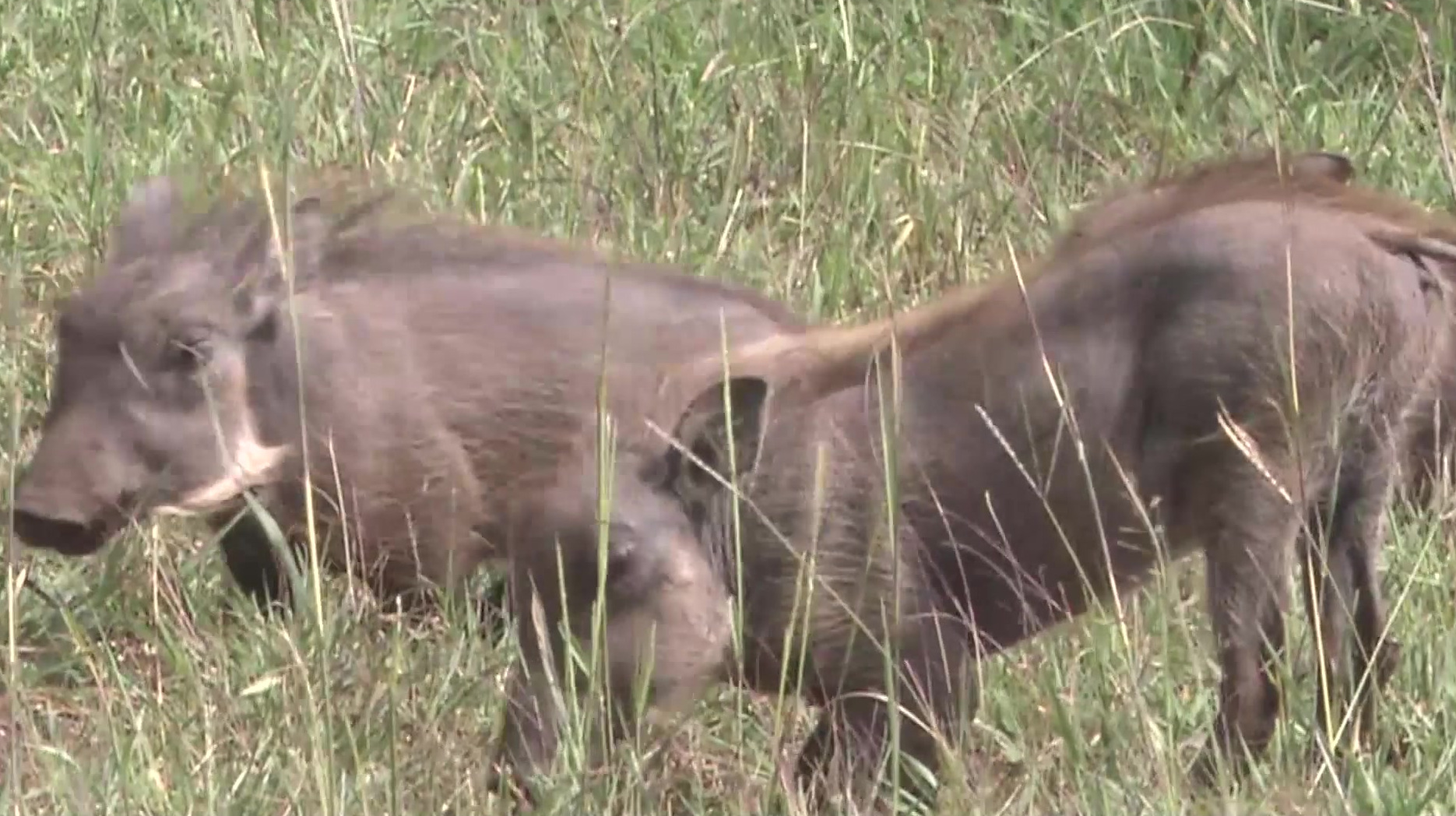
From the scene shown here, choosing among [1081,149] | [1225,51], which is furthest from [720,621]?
[1225,51]

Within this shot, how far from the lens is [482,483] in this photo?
422 cm

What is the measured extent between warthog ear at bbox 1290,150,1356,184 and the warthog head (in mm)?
1502

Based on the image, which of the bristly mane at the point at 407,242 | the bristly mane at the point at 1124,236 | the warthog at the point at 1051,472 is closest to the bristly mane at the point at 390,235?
the bristly mane at the point at 407,242

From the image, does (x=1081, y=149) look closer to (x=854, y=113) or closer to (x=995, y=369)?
(x=854, y=113)

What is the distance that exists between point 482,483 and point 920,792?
1220 millimetres

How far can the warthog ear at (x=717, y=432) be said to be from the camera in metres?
3.20

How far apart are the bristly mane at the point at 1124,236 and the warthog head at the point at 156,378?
31.4 inches

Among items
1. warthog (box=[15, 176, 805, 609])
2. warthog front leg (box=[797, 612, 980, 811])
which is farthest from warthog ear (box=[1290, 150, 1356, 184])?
warthog (box=[15, 176, 805, 609])

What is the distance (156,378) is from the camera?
13.1ft

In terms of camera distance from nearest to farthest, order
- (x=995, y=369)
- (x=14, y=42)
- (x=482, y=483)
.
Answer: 1. (x=995, y=369)
2. (x=482, y=483)
3. (x=14, y=42)

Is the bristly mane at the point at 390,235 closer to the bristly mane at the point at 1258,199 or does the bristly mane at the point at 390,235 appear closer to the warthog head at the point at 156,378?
the warthog head at the point at 156,378

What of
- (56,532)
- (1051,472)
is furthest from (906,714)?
(56,532)

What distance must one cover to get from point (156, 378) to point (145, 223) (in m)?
0.28

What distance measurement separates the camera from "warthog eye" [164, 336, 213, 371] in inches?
157
